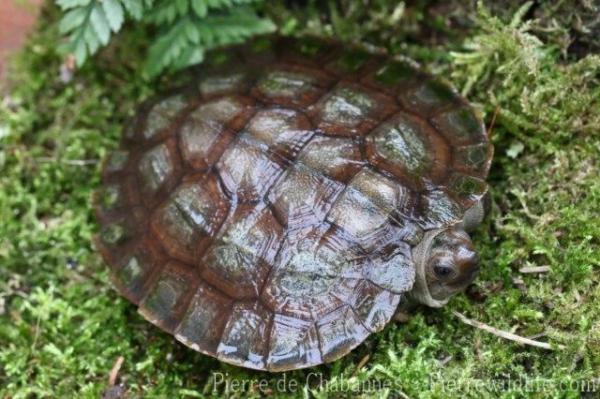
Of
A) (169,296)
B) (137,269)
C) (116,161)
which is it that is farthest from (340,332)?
(116,161)

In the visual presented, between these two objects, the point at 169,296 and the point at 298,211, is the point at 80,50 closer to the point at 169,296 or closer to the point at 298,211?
the point at 169,296

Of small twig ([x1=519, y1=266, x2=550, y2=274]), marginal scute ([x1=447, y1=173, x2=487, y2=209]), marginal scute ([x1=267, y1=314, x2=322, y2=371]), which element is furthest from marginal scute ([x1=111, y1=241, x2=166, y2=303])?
small twig ([x1=519, y1=266, x2=550, y2=274])

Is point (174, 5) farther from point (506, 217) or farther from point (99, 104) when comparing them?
point (506, 217)

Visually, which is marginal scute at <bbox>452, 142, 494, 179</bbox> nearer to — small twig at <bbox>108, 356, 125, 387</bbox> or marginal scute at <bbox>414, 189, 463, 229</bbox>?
marginal scute at <bbox>414, 189, 463, 229</bbox>

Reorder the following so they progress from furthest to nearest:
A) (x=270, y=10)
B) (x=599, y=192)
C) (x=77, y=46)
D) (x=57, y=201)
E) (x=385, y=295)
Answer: (x=270, y=10)
(x=57, y=201)
(x=77, y=46)
(x=599, y=192)
(x=385, y=295)

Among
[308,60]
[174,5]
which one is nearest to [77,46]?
[174,5]

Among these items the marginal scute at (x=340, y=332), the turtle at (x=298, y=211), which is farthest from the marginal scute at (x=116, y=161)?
the marginal scute at (x=340, y=332)
